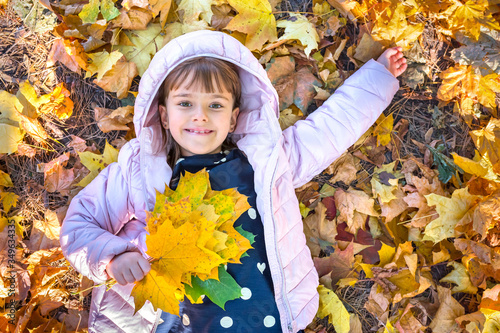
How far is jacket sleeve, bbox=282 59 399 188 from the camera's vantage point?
2129mm

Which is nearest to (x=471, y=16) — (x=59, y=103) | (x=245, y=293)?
(x=245, y=293)

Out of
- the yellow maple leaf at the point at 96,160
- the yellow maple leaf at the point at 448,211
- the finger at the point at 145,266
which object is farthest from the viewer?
the yellow maple leaf at the point at 96,160

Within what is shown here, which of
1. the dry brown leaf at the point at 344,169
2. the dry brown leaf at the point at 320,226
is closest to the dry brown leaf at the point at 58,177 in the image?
the dry brown leaf at the point at 320,226

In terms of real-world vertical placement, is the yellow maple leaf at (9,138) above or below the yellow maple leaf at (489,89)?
below

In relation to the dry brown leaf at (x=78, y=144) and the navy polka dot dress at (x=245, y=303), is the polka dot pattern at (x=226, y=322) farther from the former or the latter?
the dry brown leaf at (x=78, y=144)

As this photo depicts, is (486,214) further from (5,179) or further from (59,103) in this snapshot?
(5,179)

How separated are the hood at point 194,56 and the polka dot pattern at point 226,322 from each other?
99cm

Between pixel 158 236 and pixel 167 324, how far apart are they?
0.70m

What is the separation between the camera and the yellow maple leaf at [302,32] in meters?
2.22

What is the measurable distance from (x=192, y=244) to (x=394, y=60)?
1.63 m

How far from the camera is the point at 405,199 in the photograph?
7.54ft

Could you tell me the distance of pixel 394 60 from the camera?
2.24m

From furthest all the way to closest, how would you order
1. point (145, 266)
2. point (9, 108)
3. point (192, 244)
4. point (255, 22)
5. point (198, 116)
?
1. point (9, 108)
2. point (255, 22)
3. point (198, 116)
4. point (145, 266)
5. point (192, 244)

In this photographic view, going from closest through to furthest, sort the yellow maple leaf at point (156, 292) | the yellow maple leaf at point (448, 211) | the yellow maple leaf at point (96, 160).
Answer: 1. the yellow maple leaf at point (156, 292)
2. the yellow maple leaf at point (448, 211)
3. the yellow maple leaf at point (96, 160)
